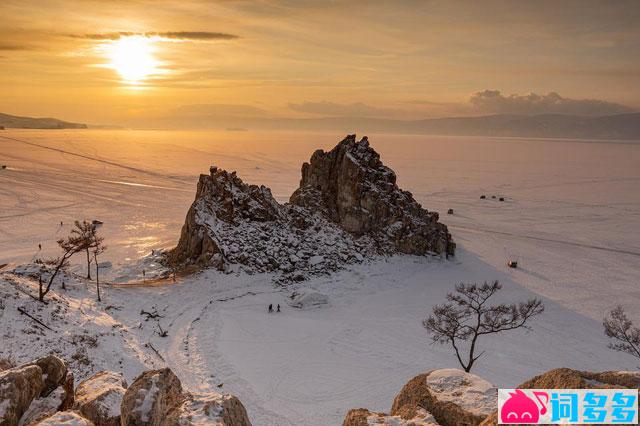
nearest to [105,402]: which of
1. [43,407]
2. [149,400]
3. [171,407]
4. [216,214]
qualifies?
[43,407]

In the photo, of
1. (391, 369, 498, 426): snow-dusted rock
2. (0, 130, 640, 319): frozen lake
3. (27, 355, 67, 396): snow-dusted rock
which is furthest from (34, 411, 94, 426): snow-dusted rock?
(0, 130, 640, 319): frozen lake

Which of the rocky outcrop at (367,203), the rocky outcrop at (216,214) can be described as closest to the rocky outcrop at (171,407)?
the rocky outcrop at (216,214)

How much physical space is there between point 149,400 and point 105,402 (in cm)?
270

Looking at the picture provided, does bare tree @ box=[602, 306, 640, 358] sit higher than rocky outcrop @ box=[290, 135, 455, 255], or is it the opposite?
rocky outcrop @ box=[290, 135, 455, 255]

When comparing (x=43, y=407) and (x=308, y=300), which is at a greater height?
(x=43, y=407)

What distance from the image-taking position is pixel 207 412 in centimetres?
1419

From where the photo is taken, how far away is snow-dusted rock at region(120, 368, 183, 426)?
1435 centimetres

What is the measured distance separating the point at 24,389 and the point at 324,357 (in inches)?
1007

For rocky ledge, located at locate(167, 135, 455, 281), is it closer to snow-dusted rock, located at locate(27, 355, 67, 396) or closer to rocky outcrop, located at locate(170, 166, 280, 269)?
rocky outcrop, located at locate(170, 166, 280, 269)

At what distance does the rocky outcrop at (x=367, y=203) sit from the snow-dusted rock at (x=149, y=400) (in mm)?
52021

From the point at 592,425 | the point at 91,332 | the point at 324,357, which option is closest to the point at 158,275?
the point at 91,332

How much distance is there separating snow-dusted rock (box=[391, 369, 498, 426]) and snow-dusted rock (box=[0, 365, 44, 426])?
1389 cm

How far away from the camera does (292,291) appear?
174ft

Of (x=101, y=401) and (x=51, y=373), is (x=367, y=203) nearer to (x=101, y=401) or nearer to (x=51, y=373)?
(x=51, y=373)
